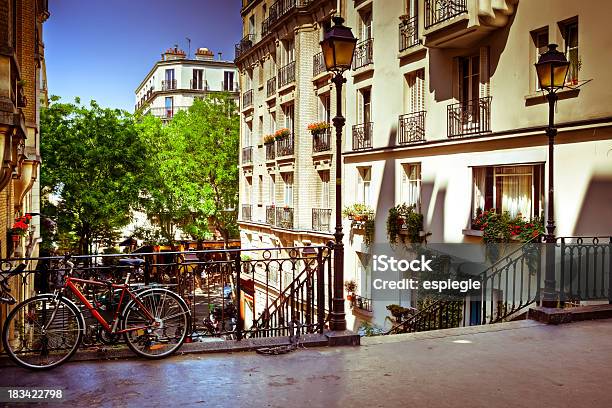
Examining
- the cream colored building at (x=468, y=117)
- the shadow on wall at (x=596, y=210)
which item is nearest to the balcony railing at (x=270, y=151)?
the cream colored building at (x=468, y=117)

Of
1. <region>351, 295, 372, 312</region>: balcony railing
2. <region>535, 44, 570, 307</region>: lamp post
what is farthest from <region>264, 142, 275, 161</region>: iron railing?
<region>535, 44, 570, 307</region>: lamp post

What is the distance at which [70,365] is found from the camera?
19.8ft

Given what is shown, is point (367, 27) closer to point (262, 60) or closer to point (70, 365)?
point (262, 60)

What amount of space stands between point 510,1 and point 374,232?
29.3ft

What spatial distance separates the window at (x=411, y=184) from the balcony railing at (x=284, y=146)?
28.5ft

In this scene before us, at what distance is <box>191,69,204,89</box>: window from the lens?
177 ft

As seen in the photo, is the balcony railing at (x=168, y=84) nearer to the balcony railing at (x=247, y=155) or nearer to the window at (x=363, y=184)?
the balcony railing at (x=247, y=155)

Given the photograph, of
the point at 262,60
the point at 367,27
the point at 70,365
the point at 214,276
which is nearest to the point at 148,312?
the point at 70,365

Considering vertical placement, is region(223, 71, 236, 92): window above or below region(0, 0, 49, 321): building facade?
above

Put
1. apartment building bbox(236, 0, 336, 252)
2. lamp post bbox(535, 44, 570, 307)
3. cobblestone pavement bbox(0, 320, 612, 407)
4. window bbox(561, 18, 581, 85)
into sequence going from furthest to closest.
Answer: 1. apartment building bbox(236, 0, 336, 252)
2. window bbox(561, 18, 581, 85)
3. lamp post bbox(535, 44, 570, 307)
4. cobblestone pavement bbox(0, 320, 612, 407)

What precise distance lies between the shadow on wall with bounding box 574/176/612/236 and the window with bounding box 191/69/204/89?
45.9 meters

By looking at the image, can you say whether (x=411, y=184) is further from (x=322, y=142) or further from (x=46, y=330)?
(x=46, y=330)

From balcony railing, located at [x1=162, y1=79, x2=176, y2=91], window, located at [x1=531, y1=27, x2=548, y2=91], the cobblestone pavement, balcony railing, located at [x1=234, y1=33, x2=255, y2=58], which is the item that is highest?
balcony railing, located at [x1=162, y1=79, x2=176, y2=91]

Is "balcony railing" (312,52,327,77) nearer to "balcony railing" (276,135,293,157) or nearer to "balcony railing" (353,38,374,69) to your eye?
"balcony railing" (353,38,374,69)
